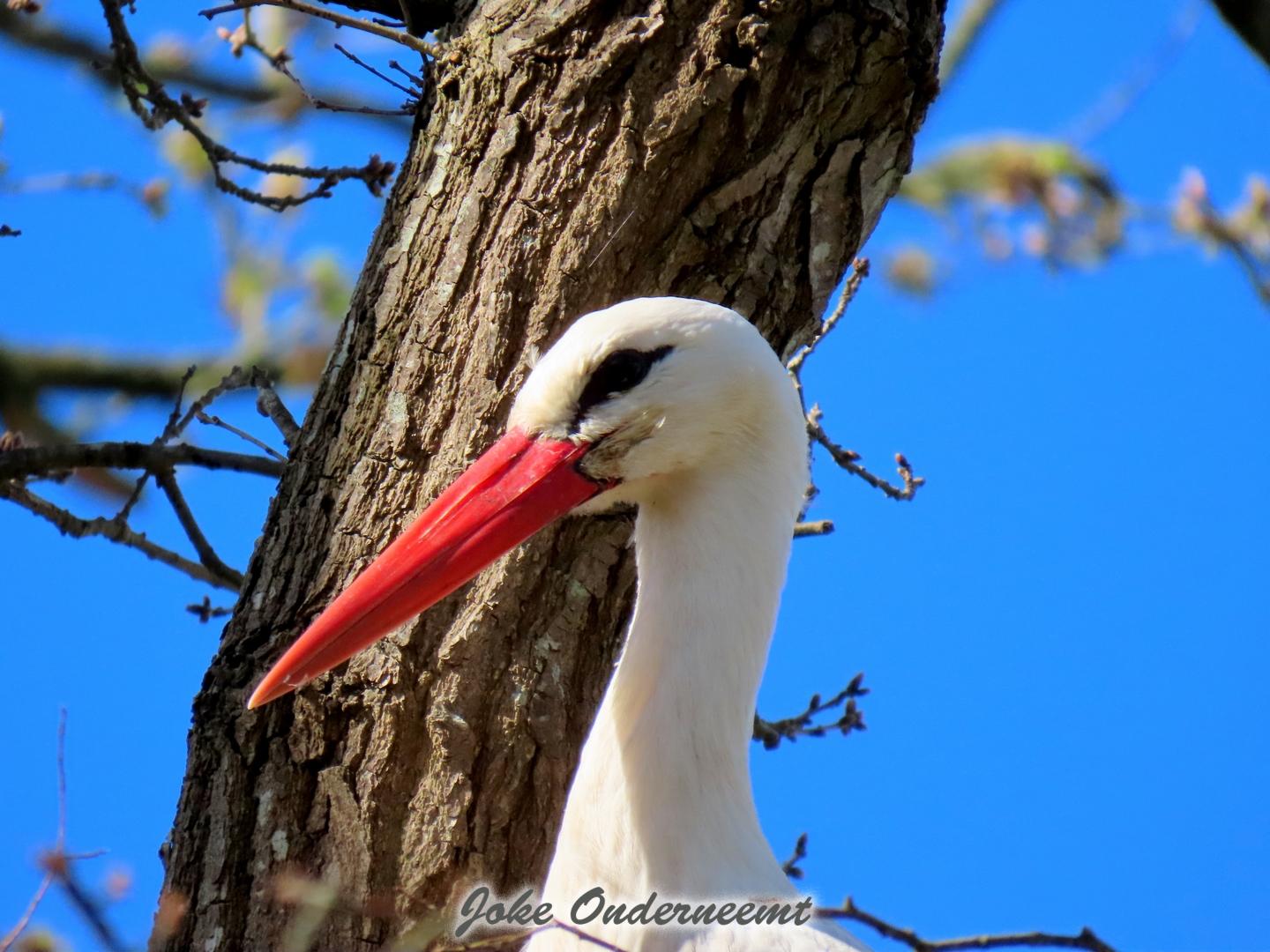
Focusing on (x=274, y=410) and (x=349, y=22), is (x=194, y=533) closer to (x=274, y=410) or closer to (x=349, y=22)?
(x=274, y=410)

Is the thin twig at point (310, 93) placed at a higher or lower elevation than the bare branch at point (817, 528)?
higher

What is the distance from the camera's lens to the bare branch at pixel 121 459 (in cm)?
311

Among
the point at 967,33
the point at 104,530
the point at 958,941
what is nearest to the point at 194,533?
the point at 104,530

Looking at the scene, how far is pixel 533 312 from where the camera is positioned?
297cm

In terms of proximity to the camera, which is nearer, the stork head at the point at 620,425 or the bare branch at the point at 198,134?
the stork head at the point at 620,425

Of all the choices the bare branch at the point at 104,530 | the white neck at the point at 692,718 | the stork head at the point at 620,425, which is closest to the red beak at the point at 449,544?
the stork head at the point at 620,425

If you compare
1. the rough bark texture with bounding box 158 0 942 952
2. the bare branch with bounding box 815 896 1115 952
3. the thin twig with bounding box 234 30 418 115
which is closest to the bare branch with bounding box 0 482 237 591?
the rough bark texture with bounding box 158 0 942 952

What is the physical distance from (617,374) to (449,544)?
413mm

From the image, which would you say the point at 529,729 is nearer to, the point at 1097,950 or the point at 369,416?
the point at 369,416

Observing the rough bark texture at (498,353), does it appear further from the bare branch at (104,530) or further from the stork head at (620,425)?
the bare branch at (104,530)

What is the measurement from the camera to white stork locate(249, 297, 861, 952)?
2.50 m

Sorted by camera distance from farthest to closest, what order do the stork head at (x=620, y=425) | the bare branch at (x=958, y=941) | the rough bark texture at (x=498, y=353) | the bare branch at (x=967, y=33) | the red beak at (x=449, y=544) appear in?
the bare branch at (x=967, y=33)
the rough bark texture at (x=498, y=353)
the stork head at (x=620, y=425)
the red beak at (x=449, y=544)
the bare branch at (x=958, y=941)

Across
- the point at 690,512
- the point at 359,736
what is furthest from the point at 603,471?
the point at 359,736

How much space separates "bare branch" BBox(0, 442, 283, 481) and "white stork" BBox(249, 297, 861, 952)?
0.84m
